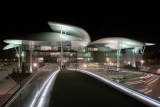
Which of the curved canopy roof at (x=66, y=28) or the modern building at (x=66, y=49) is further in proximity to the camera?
the modern building at (x=66, y=49)

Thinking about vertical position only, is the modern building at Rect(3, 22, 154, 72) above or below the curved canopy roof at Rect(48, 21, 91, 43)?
below

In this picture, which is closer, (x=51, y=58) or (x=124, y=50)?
(x=51, y=58)

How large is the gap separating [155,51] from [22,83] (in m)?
92.3

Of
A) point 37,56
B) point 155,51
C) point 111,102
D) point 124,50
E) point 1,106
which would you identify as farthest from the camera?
point 155,51

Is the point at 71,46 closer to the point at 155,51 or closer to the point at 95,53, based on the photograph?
the point at 95,53

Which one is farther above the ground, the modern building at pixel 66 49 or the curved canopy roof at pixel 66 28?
the curved canopy roof at pixel 66 28

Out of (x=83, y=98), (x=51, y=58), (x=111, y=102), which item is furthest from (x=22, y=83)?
(x=51, y=58)

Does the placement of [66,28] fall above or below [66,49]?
above

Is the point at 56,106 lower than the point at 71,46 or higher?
lower

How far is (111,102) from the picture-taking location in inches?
178

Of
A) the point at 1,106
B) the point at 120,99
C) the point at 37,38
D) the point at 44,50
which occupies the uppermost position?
the point at 37,38

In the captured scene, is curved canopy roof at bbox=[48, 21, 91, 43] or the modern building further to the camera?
the modern building

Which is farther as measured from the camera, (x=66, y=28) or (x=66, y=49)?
(x=66, y=49)

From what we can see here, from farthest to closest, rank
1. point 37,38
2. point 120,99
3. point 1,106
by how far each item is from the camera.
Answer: point 37,38 < point 120,99 < point 1,106
